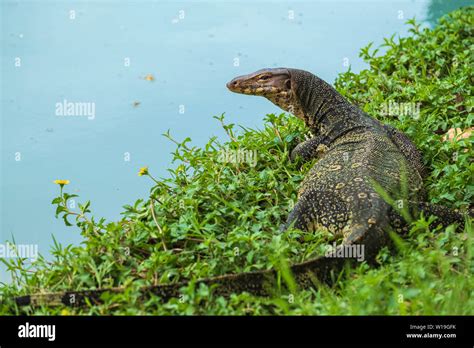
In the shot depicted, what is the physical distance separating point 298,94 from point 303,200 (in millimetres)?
1398

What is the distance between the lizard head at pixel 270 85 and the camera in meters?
5.80

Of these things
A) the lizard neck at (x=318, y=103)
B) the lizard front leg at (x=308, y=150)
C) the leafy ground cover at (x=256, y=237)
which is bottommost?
the leafy ground cover at (x=256, y=237)

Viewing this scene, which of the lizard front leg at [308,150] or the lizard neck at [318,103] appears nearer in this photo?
the lizard front leg at [308,150]

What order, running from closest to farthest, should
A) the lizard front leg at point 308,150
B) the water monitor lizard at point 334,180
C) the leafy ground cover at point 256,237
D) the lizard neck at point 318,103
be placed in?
the leafy ground cover at point 256,237, the water monitor lizard at point 334,180, the lizard front leg at point 308,150, the lizard neck at point 318,103

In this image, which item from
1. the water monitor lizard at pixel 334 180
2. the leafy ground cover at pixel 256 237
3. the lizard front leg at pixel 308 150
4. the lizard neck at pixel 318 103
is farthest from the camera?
the lizard neck at pixel 318 103

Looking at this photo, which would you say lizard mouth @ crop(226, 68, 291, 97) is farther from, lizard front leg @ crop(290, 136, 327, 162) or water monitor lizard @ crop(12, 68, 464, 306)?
lizard front leg @ crop(290, 136, 327, 162)

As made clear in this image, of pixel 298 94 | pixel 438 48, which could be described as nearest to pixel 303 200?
pixel 298 94

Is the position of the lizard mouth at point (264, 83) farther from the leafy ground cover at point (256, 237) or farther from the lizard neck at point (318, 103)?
the leafy ground cover at point (256, 237)

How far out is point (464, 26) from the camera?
823 cm

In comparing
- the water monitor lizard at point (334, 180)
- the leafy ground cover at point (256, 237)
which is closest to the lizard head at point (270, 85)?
the water monitor lizard at point (334, 180)

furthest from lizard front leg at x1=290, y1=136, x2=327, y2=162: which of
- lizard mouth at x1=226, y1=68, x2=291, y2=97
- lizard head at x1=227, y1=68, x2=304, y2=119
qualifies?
lizard mouth at x1=226, y1=68, x2=291, y2=97

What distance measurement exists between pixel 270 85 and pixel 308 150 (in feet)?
2.01

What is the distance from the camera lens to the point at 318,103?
5809 mm
